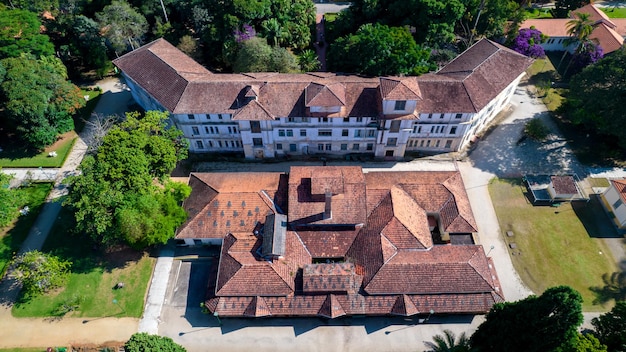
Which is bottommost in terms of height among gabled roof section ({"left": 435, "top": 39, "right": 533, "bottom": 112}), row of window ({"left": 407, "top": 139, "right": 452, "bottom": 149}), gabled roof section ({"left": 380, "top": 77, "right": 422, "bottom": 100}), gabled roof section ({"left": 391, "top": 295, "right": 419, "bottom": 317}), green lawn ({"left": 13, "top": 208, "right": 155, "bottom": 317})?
green lawn ({"left": 13, "top": 208, "right": 155, "bottom": 317})

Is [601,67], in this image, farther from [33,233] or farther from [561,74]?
[33,233]

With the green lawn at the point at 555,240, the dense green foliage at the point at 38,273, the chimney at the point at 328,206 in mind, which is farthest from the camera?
the green lawn at the point at 555,240

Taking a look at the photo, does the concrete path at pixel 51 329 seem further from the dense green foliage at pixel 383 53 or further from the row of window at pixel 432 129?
the dense green foliage at pixel 383 53

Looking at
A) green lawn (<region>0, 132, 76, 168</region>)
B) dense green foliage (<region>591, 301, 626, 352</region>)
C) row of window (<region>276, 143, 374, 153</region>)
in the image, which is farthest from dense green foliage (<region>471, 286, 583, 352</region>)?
green lawn (<region>0, 132, 76, 168</region>)

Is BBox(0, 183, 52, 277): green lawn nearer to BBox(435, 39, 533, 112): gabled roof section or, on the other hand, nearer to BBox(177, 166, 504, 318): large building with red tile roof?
BBox(177, 166, 504, 318): large building with red tile roof

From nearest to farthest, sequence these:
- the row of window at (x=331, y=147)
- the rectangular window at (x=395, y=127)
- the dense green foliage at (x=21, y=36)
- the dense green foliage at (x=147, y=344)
→ the dense green foliage at (x=147, y=344) < the rectangular window at (x=395, y=127) < the row of window at (x=331, y=147) < the dense green foliage at (x=21, y=36)

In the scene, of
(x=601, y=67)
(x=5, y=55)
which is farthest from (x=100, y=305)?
(x=601, y=67)

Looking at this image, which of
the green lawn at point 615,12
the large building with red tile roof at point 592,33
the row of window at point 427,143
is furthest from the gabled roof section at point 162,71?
the green lawn at point 615,12

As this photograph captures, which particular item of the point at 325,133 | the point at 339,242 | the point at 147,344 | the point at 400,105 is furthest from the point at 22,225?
the point at 400,105
